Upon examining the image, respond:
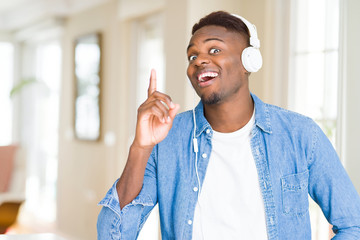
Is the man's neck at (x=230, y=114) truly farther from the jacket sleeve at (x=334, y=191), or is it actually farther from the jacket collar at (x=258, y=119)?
the jacket sleeve at (x=334, y=191)

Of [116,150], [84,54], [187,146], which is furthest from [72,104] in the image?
[187,146]

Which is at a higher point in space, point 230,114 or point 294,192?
point 230,114

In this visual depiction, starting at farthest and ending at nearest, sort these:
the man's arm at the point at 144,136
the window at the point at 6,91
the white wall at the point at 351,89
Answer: the window at the point at 6,91 → the white wall at the point at 351,89 → the man's arm at the point at 144,136

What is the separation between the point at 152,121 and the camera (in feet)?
4.33

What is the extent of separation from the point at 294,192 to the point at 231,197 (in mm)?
181

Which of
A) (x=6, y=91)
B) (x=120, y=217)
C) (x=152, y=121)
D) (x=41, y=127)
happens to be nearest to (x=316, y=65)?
(x=152, y=121)

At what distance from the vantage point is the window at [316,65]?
2.77 metres

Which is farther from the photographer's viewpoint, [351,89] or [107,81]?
[107,81]

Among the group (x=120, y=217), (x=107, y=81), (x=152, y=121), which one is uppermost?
(x=107, y=81)

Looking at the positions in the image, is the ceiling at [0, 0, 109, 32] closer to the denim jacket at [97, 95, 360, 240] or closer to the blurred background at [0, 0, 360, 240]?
the blurred background at [0, 0, 360, 240]

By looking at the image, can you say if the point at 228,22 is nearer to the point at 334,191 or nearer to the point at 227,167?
the point at 227,167

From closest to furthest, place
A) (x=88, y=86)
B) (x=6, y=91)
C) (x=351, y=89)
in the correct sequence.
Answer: (x=351, y=89) < (x=88, y=86) < (x=6, y=91)

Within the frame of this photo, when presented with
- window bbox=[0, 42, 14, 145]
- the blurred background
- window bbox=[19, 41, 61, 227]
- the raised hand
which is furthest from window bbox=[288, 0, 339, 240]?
window bbox=[0, 42, 14, 145]


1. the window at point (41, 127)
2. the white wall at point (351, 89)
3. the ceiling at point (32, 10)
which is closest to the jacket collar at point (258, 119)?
the white wall at point (351, 89)
